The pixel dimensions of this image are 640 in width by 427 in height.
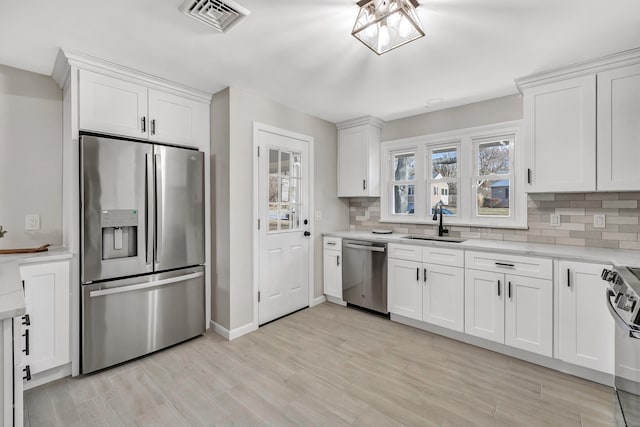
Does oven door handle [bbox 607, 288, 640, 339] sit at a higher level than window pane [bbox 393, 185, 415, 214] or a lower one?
lower

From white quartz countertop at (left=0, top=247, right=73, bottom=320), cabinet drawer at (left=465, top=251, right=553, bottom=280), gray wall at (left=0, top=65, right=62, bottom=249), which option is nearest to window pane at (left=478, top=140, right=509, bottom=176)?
cabinet drawer at (left=465, top=251, right=553, bottom=280)

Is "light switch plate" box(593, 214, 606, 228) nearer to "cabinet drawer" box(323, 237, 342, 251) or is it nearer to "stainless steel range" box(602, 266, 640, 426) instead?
"stainless steel range" box(602, 266, 640, 426)

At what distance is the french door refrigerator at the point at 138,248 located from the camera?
2203mm

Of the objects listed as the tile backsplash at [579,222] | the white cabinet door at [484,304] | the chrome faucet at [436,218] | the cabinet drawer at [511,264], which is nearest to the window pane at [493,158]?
the tile backsplash at [579,222]

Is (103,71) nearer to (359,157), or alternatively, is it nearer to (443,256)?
(359,157)

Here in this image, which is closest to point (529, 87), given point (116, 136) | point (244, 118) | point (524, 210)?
point (524, 210)

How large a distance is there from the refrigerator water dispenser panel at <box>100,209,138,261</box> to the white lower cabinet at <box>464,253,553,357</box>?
9.74 ft

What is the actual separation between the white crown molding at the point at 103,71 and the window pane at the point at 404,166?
8.72 ft

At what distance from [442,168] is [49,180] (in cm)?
401

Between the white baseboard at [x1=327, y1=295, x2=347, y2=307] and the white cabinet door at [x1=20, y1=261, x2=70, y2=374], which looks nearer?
the white cabinet door at [x1=20, y1=261, x2=70, y2=374]

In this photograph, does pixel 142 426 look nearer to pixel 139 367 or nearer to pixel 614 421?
pixel 139 367

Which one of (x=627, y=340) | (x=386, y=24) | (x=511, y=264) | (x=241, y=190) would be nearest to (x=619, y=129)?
(x=511, y=264)

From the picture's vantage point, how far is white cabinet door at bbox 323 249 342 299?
371cm

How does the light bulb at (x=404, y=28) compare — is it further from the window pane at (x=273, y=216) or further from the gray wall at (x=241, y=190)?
the window pane at (x=273, y=216)
